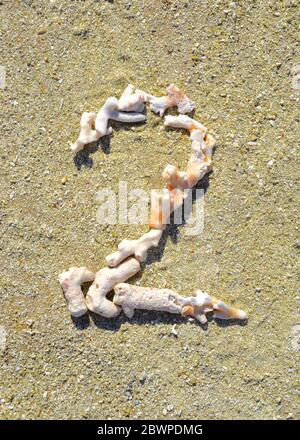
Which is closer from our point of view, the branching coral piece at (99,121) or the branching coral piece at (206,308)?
the branching coral piece at (206,308)

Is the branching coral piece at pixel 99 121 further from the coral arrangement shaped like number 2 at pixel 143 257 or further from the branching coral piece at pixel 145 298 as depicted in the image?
the branching coral piece at pixel 145 298

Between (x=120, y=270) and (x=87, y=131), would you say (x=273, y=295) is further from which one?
→ (x=87, y=131)

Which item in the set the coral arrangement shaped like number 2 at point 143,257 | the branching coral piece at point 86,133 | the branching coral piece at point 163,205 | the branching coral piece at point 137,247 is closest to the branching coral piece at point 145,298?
the coral arrangement shaped like number 2 at point 143,257

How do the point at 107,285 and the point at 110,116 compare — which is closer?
the point at 107,285

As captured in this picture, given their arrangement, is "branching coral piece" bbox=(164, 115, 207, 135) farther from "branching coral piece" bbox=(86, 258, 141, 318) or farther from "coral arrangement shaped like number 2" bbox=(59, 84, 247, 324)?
"branching coral piece" bbox=(86, 258, 141, 318)

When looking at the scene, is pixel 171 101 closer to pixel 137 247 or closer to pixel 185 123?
pixel 185 123

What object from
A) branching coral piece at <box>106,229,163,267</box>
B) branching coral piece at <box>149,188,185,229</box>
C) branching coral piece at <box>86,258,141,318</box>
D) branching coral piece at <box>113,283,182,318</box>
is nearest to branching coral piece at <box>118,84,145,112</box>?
branching coral piece at <box>149,188,185,229</box>

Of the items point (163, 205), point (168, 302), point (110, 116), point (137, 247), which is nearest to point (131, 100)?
point (110, 116)
